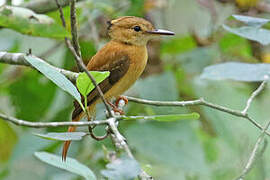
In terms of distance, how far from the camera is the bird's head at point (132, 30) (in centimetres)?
326

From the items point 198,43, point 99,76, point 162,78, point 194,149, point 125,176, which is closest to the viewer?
point 125,176

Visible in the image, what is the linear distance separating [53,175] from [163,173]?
3.54 ft

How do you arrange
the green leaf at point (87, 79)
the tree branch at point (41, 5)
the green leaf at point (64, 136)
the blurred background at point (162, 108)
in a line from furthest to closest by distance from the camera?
the blurred background at point (162, 108), the tree branch at point (41, 5), the green leaf at point (87, 79), the green leaf at point (64, 136)

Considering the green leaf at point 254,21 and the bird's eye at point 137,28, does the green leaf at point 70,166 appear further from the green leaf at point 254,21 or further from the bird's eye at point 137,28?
the bird's eye at point 137,28

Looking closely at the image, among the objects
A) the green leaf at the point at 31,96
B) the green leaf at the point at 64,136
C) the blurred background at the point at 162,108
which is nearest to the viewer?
the green leaf at the point at 64,136

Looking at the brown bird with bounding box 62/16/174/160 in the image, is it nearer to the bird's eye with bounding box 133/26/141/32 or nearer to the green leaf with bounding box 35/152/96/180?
the bird's eye with bounding box 133/26/141/32

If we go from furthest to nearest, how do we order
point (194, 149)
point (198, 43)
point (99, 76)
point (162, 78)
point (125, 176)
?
point (198, 43) → point (162, 78) → point (194, 149) → point (99, 76) → point (125, 176)

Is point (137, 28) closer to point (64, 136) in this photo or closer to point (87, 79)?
point (87, 79)

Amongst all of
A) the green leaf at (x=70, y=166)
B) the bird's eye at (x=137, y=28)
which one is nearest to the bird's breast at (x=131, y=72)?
the bird's eye at (x=137, y=28)

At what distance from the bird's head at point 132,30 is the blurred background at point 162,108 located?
144 millimetres

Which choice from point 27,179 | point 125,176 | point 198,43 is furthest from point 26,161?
point 125,176

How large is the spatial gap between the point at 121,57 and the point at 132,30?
26cm

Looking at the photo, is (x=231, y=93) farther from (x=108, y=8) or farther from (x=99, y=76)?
(x=99, y=76)

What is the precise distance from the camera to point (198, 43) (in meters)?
3.82
